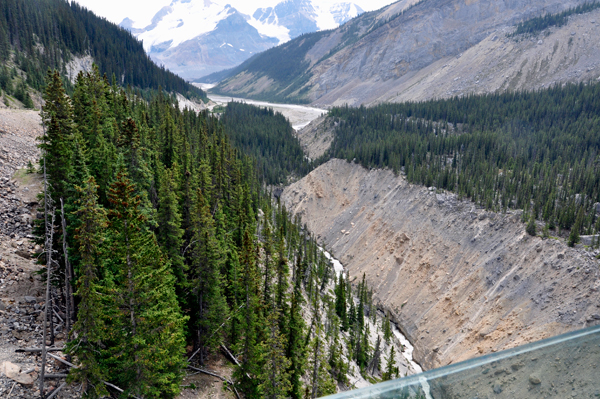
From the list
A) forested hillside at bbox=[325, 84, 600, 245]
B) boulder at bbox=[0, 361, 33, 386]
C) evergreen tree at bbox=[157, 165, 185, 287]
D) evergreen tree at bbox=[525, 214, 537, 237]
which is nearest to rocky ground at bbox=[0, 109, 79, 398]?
boulder at bbox=[0, 361, 33, 386]

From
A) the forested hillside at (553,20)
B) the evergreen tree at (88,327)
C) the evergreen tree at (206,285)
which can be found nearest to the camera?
the evergreen tree at (88,327)

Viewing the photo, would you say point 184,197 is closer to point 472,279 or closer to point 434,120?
point 472,279

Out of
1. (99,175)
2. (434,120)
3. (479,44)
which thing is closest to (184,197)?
(99,175)

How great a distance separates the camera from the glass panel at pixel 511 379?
412 cm

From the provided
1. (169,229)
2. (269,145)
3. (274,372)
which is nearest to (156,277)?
(169,229)

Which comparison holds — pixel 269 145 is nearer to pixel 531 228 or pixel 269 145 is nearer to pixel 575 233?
pixel 531 228

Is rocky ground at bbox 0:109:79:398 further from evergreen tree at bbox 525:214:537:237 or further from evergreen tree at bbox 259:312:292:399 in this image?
evergreen tree at bbox 525:214:537:237

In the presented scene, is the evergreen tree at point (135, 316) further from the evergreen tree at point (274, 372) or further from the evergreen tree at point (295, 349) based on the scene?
the evergreen tree at point (295, 349)

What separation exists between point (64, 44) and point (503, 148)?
12205 centimetres

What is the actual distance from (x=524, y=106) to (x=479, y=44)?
84751 mm

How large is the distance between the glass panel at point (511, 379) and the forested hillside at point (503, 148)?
53.1m

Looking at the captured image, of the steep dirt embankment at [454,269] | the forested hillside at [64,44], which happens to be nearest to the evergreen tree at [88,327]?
the steep dirt embankment at [454,269]

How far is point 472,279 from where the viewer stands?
181 feet

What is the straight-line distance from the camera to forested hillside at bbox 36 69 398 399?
1745 centimetres
